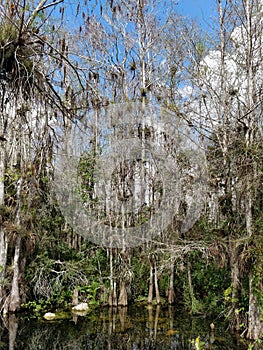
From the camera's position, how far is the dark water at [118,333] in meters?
4.99

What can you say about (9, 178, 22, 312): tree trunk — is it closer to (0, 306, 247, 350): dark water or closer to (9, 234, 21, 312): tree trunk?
(9, 234, 21, 312): tree trunk

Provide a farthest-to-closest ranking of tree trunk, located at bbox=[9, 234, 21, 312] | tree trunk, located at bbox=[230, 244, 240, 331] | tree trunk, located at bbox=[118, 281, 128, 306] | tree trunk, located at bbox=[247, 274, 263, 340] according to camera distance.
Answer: tree trunk, located at bbox=[118, 281, 128, 306]
tree trunk, located at bbox=[9, 234, 21, 312]
tree trunk, located at bbox=[230, 244, 240, 331]
tree trunk, located at bbox=[247, 274, 263, 340]

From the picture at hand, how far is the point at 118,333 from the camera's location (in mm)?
5664

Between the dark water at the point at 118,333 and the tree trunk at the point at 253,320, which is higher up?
the tree trunk at the point at 253,320

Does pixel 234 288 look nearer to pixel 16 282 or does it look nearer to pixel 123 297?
pixel 123 297

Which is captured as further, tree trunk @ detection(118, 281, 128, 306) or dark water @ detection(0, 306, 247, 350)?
tree trunk @ detection(118, 281, 128, 306)

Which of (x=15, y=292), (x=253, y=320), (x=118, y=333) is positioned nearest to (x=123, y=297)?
(x=15, y=292)

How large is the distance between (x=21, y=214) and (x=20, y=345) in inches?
105

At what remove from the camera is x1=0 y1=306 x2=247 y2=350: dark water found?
4992 millimetres

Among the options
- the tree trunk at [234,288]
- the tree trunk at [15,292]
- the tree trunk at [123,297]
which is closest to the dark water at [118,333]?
the tree trunk at [234,288]

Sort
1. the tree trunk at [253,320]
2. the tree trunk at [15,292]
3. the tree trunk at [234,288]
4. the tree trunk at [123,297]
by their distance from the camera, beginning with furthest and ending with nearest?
the tree trunk at [123,297] → the tree trunk at [15,292] → the tree trunk at [234,288] → the tree trunk at [253,320]

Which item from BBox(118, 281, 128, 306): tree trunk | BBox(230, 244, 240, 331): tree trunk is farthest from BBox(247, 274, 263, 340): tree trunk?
BBox(118, 281, 128, 306): tree trunk

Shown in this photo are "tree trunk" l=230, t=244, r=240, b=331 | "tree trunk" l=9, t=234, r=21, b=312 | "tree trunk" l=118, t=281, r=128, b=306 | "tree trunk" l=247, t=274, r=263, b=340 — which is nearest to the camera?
"tree trunk" l=247, t=274, r=263, b=340

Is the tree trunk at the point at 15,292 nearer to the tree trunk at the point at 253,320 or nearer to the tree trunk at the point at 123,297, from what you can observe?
the tree trunk at the point at 123,297
